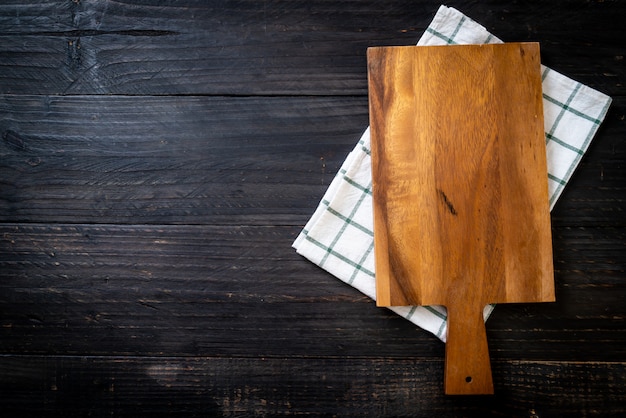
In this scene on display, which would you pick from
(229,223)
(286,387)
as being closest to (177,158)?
(229,223)

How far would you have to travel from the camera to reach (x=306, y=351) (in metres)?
0.83

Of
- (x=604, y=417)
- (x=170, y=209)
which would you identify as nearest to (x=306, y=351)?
(x=170, y=209)

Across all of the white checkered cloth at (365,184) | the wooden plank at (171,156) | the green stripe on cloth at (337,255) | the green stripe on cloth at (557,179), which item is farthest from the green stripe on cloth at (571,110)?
the green stripe on cloth at (337,255)

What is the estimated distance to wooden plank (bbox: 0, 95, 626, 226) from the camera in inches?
33.0

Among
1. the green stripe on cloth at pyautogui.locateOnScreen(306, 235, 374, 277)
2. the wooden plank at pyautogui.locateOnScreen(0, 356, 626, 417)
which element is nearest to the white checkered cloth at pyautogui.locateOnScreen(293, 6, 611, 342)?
the green stripe on cloth at pyautogui.locateOnScreen(306, 235, 374, 277)

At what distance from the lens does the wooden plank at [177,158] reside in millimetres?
838

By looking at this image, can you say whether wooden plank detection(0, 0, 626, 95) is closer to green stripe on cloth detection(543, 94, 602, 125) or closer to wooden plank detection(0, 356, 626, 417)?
green stripe on cloth detection(543, 94, 602, 125)

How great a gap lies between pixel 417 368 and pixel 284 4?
23.5 inches

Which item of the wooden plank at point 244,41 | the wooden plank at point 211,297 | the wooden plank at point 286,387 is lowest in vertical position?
the wooden plank at point 286,387

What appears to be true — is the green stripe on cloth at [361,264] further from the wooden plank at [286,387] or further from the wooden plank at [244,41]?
the wooden plank at [244,41]

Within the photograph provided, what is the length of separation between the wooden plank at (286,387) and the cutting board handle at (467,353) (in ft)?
0.14

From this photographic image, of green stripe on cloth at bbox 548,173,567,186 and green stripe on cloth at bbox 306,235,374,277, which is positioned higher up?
green stripe on cloth at bbox 548,173,567,186

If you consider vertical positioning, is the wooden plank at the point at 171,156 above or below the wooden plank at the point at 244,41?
below

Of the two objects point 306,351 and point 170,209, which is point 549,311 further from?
point 170,209
